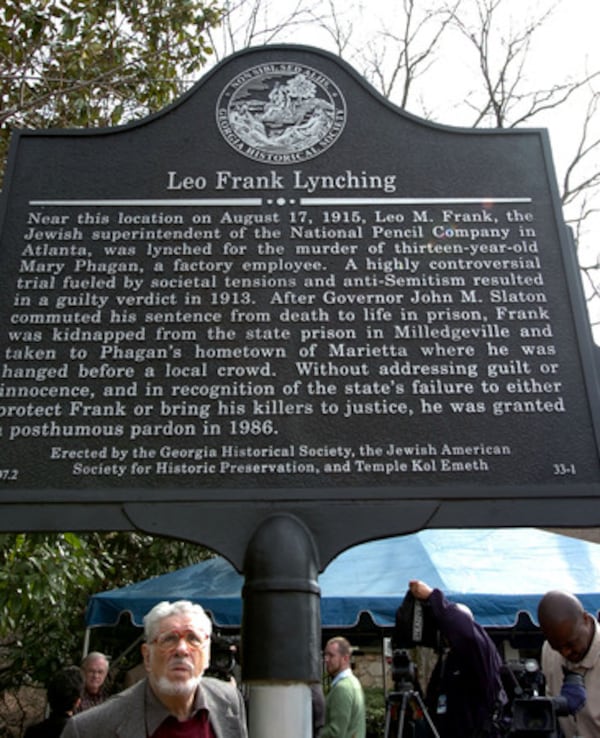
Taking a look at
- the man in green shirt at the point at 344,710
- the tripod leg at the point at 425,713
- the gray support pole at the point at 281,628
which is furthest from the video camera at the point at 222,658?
the gray support pole at the point at 281,628

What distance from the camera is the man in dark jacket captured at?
408cm

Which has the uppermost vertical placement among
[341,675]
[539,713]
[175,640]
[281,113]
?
[281,113]

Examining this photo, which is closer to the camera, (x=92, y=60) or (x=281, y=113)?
(x=281, y=113)

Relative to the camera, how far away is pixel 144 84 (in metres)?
8.59

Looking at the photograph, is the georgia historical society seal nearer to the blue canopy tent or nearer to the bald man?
the bald man

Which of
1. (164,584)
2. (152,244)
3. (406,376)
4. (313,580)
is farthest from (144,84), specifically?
(313,580)

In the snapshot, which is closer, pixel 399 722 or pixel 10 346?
pixel 10 346

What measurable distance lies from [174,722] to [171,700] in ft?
0.32

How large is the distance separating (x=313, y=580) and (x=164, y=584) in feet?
18.0

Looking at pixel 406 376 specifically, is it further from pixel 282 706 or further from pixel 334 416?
pixel 282 706

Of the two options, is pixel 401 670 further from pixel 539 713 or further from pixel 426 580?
pixel 539 713

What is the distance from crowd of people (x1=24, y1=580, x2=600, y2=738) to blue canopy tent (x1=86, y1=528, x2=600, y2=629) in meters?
1.58

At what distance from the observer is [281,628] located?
2955 millimetres

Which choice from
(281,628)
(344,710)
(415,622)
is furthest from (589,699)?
(344,710)
